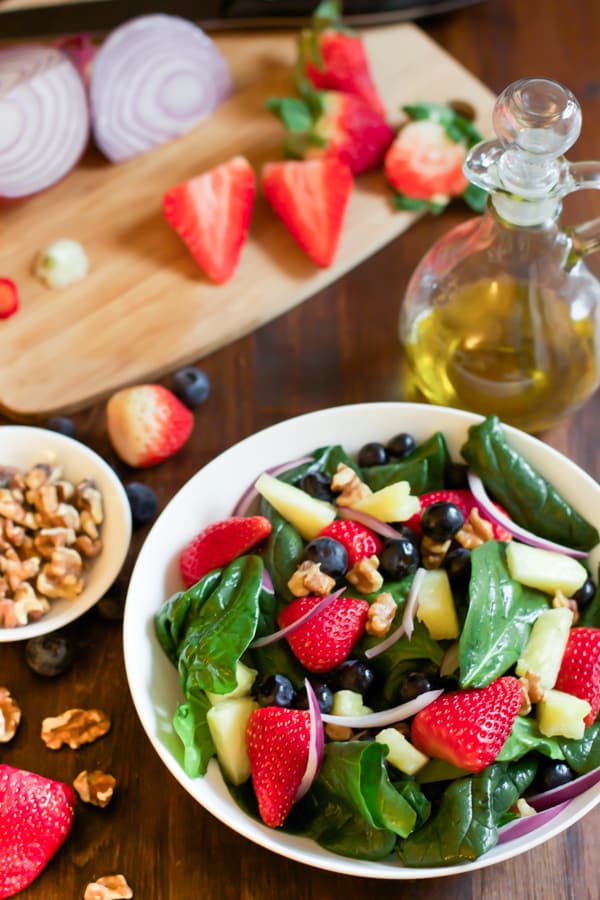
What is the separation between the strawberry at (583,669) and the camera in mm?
1205

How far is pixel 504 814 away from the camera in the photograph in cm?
115

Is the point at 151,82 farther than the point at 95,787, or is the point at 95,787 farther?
the point at 151,82

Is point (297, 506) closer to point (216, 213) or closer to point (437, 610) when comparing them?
point (437, 610)

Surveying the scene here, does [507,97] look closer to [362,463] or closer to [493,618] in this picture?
[362,463]

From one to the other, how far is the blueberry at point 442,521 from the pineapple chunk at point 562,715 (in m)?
0.22

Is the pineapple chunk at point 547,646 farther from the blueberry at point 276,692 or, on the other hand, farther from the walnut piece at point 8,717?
the walnut piece at point 8,717

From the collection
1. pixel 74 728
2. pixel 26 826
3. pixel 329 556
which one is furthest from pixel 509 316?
pixel 26 826

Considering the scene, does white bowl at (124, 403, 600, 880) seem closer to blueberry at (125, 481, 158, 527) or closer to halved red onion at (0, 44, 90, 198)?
blueberry at (125, 481, 158, 527)

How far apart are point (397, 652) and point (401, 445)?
29 cm

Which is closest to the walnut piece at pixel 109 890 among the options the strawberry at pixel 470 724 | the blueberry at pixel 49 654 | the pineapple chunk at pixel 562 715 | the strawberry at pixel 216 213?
the blueberry at pixel 49 654

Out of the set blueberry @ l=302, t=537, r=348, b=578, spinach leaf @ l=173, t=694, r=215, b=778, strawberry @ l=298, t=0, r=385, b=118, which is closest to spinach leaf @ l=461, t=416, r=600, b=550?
blueberry @ l=302, t=537, r=348, b=578

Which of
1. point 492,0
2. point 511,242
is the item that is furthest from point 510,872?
point 492,0

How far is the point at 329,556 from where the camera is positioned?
126 cm

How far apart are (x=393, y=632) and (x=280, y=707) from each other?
0.53 ft
